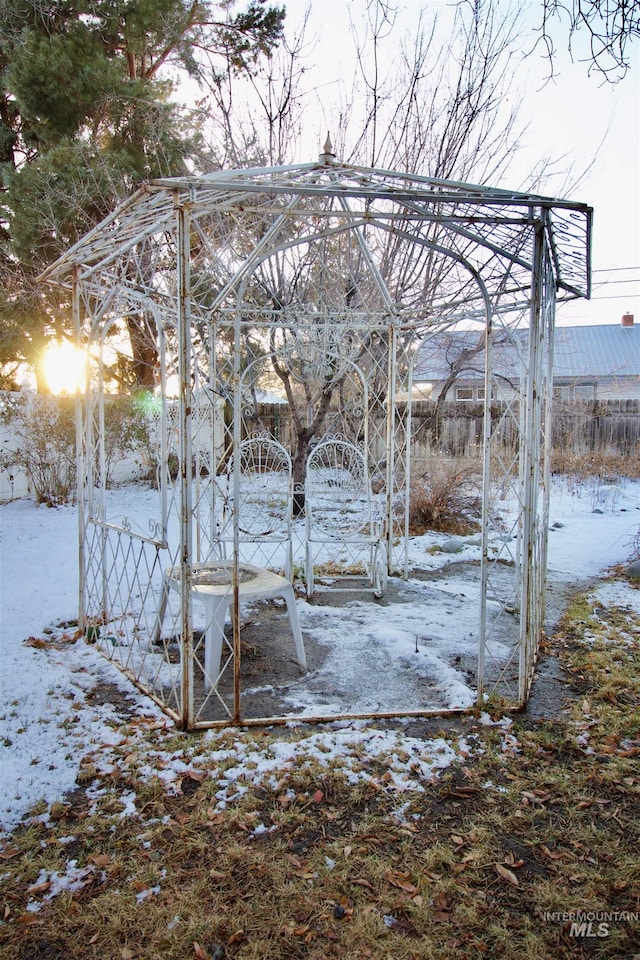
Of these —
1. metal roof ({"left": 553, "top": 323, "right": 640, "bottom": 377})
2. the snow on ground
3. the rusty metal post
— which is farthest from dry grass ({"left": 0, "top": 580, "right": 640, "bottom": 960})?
metal roof ({"left": 553, "top": 323, "right": 640, "bottom": 377})

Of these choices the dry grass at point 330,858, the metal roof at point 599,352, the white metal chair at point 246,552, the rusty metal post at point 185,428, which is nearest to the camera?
the dry grass at point 330,858

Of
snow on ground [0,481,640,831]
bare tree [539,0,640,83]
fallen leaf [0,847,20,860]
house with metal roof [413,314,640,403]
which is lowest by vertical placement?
fallen leaf [0,847,20,860]

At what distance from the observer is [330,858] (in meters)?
1.93

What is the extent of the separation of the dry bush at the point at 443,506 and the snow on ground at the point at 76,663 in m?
0.42

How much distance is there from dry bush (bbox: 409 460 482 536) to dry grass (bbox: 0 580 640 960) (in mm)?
4840

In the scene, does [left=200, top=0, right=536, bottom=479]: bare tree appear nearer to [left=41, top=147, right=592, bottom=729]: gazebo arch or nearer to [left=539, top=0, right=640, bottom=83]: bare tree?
[left=41, top=147, right=592, bottom=729]: gazebo arch

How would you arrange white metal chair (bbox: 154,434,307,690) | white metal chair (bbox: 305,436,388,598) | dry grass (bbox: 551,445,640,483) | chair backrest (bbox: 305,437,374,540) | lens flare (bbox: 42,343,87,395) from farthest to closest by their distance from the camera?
dry grass (bbox: 551,445,640,483) < lens flare (bbox: 42,343,87,395) < chair backrest (bbox: 305,437,374,540) < white metal chair (bbox: 305,436,388,598) < white metal chair (bbox: 154,434,307,690)

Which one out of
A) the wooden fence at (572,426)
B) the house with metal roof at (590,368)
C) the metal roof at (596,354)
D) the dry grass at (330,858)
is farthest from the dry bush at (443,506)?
the metal roof at (596,354)

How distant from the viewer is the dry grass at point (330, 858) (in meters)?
1.62

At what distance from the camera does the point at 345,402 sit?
784 centimetres

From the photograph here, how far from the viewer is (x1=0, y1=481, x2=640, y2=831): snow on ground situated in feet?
7.92

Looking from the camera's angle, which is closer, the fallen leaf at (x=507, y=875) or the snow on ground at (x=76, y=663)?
the fallen leaf at (x=507, y=875)

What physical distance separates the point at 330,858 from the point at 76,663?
208 cm

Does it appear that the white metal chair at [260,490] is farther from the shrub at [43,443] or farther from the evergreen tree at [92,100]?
the evergreen tree at [92,100]
